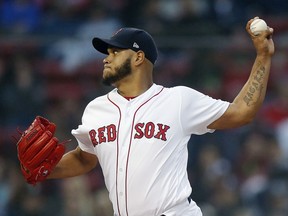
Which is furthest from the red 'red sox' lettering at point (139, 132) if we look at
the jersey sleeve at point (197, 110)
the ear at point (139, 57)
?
the ear at point (139, 57)

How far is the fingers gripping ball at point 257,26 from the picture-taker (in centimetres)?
439

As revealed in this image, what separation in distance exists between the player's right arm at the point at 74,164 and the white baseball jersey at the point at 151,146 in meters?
0.35

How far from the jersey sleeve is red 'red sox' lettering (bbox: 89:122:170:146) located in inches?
4.7

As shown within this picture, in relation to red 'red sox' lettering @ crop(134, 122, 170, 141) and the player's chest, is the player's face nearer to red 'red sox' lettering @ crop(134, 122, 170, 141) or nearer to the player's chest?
the player's chest

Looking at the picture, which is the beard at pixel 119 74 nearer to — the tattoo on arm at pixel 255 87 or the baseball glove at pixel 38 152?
the baseball glove at pixel 38 152

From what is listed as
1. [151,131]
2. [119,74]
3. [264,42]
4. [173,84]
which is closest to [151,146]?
[151,131]

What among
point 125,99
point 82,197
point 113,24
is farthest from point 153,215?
point 113,24

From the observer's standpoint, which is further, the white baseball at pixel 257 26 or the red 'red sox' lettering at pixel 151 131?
the red 'red sox' lettering at pixel 151 131

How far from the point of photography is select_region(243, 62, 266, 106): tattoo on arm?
4465mm

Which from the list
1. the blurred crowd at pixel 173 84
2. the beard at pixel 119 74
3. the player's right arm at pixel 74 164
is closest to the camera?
the beard at pixel 119 74

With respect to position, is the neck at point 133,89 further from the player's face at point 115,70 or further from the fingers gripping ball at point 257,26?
the fingers gripping ball at point 257,26

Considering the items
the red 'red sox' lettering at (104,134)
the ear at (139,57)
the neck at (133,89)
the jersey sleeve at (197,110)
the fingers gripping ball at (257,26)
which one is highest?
the fingers gripping ball at (257,26)

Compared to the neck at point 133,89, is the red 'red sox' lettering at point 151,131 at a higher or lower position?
lower

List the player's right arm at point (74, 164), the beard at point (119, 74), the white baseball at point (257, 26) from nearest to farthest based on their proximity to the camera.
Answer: the white baseball at point (257, 26) < the beard at point (119, 74) < the player's right arm at point (74, 164)
